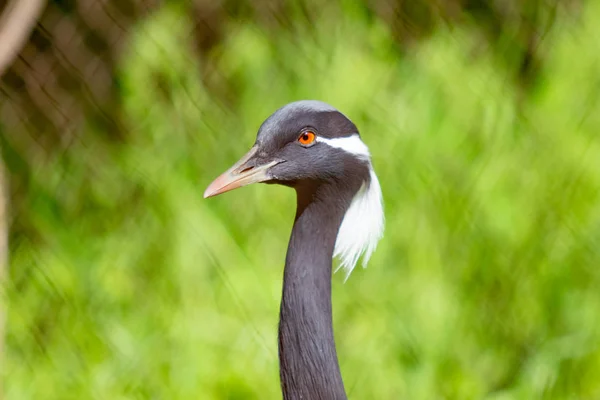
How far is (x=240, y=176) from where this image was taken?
1.79m

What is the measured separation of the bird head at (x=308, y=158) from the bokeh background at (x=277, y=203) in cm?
111

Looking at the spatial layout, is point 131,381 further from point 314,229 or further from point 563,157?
point 563,157

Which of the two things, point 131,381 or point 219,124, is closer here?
point 131,381

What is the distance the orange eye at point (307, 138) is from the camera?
5.96 ft

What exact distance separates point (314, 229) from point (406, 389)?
3.91 ft

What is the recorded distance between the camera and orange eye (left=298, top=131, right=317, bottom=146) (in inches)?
71.5

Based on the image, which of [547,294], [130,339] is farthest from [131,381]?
[547,294]

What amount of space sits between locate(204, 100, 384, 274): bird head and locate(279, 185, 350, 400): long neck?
7 cm

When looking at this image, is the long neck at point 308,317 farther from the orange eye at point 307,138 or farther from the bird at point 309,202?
the orange eye at point 307,138

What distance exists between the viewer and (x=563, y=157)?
3229mm

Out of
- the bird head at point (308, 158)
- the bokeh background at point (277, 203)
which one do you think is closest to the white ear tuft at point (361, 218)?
the bird head at point (308, 158)

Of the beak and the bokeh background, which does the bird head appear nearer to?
the beak

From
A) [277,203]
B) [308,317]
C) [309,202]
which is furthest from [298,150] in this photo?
[277,203]

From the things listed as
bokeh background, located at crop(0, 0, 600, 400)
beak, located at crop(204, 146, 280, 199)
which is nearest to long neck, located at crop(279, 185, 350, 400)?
beak, located at crop(204, 146, 280, 199)
